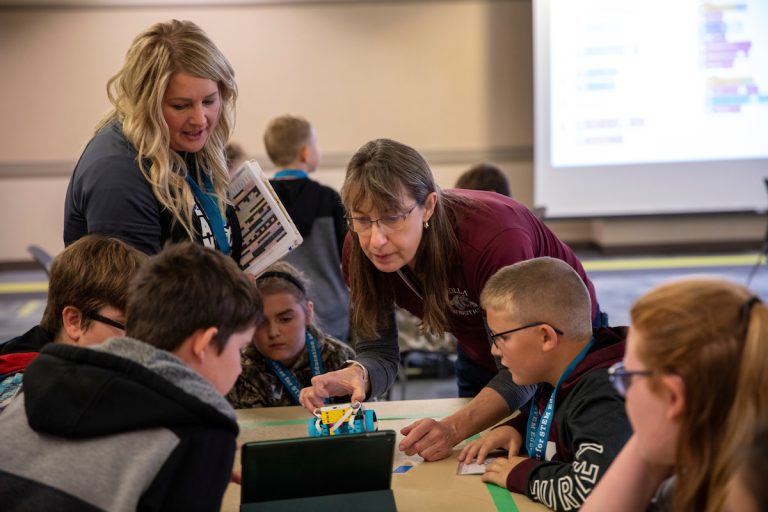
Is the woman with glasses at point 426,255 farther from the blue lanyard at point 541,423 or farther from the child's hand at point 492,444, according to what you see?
the blue lanyard at point 541,423

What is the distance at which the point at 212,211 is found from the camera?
2.21m

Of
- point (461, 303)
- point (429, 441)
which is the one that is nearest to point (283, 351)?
point (461, 303)

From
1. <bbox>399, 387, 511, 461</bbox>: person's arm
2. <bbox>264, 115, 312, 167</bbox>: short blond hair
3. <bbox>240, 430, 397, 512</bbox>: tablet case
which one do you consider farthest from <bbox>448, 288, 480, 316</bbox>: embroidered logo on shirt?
<bbox>264, 115, 312, 167</bbox>: short blond hair

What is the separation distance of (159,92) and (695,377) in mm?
1427

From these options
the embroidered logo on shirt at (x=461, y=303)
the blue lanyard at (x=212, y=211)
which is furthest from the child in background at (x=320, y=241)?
the embroidered logo on shirt at (x=461, y=303)

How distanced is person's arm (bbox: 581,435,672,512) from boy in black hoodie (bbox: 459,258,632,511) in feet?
0.86

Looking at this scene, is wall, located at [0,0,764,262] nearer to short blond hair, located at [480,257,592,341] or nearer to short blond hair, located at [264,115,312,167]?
short blond hair, located at [264,115,312,167]

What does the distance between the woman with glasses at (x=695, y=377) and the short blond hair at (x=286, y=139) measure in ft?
8.49

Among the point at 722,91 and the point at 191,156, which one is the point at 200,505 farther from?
the point at 722,91

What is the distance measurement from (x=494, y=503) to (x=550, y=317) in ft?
1.25

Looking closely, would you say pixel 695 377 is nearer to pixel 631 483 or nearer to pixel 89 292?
pixel 631 483

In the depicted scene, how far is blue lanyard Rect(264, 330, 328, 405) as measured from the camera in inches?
96.8

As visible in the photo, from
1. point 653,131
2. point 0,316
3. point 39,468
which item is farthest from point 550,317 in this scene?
point 653,131

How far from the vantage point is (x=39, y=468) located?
1231 millimetres
